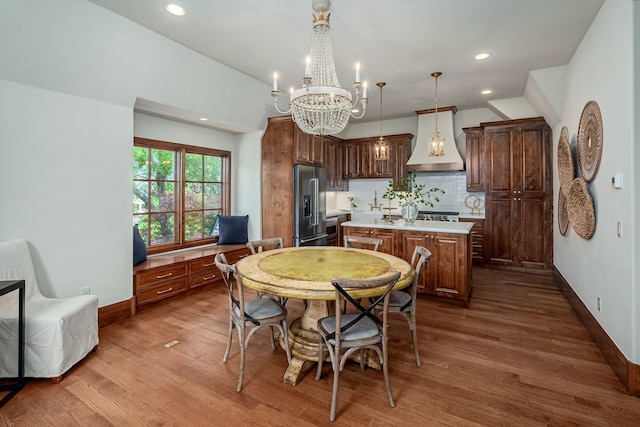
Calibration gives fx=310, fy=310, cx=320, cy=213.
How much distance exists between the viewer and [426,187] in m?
6.51

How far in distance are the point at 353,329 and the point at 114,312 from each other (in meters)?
2.70

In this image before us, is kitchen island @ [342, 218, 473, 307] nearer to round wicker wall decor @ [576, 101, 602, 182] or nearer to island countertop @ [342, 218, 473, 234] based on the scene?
island countertop @ [342, 218, 473, 234]

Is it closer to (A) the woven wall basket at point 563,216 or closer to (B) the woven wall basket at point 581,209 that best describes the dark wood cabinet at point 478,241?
(A) the woven wall basket at point 563,216

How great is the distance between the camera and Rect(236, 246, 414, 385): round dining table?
1972 millimetres

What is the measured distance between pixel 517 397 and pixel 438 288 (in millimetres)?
1844

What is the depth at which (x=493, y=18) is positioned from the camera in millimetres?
2904

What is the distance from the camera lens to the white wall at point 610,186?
209cm

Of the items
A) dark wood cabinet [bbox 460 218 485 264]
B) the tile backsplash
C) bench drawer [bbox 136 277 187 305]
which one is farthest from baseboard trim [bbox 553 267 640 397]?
bench drawer [bbox 136 277 187 305]

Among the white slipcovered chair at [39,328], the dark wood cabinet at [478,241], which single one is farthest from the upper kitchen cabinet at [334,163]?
the white slipcovered chair at [39,328]

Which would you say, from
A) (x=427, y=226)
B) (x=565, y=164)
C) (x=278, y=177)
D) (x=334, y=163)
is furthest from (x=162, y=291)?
(x=565, y=164)

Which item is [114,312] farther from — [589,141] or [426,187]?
[426,187]

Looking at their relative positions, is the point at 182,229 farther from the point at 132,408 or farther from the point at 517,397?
the point at 517,397

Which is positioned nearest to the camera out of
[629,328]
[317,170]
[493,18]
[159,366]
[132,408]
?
[132,408]

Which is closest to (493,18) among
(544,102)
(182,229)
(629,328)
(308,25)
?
(308,25)
